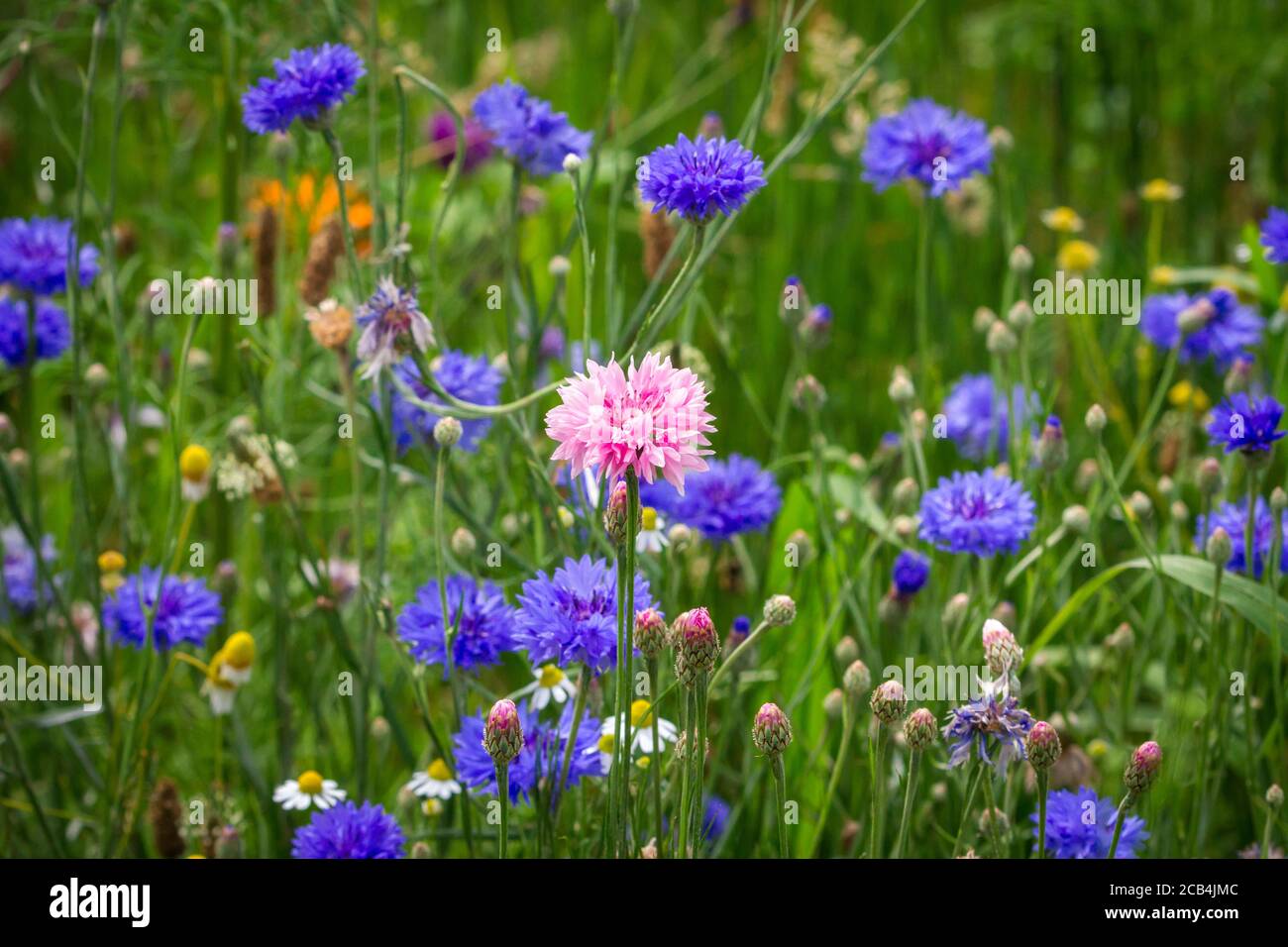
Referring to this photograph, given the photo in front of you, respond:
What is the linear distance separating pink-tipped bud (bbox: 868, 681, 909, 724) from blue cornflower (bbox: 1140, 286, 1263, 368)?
877 millimetres

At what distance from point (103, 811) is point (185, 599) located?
0.23 m

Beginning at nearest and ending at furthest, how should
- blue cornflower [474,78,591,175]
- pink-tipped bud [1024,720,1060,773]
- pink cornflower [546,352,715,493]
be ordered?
pink cornflower [546,352,715,493] → pink-tipped bud [1024,720,1060,773] → blue cornflower [474,78,591,175]

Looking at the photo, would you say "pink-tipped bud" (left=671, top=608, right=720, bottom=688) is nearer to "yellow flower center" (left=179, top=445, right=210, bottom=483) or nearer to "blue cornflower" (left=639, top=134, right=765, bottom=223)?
"blue cornflower" (left=639, top=134, right=765, bottom=223)

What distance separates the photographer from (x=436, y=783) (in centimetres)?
119

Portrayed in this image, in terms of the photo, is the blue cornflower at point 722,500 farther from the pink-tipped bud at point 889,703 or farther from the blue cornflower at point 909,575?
the pink-tipped bud at point 889,703

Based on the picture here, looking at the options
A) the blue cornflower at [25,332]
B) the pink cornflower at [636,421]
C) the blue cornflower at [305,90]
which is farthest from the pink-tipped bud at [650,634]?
the blue cornflower at [25,332]

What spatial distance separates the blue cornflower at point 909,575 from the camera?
1.34m

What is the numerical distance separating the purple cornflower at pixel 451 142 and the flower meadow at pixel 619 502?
0.04 feet

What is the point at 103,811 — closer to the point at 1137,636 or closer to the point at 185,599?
the point at 185,599

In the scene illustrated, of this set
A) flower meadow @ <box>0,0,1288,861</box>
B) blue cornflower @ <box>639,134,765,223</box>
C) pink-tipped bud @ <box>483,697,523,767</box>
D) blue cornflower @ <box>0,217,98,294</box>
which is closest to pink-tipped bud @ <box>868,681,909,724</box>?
flower meadow @ <box>0,0,1288,861</box>

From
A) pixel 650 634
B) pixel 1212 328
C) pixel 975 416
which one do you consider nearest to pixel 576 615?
pixel 650 634

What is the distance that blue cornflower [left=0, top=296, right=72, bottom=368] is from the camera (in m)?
1.52

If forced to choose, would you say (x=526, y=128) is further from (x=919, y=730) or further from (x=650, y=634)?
(x=919, y=730)
